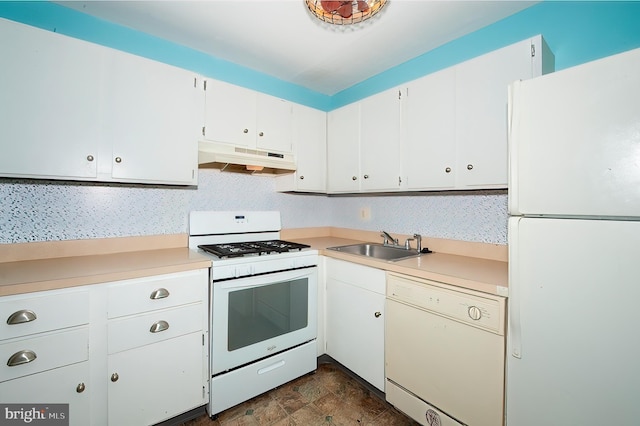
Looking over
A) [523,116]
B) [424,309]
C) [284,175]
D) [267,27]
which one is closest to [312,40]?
[267,27]

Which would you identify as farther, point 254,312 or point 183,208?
point 183,208

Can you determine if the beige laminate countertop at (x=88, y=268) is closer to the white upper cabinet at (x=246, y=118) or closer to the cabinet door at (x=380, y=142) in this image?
the white upper cabinet at (x=246, y=118)

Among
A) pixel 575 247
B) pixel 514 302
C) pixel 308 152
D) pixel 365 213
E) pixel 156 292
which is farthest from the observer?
pixel 365 213

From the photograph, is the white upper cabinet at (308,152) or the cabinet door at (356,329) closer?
the cabinet door at (356,329)

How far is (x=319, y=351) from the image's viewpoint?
86.2 inches

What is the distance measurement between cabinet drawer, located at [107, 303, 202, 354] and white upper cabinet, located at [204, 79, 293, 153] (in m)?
1.20

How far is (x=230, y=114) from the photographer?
2098mm

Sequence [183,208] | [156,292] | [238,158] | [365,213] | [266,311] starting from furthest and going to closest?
1. [365,213]
2. [183,208]
3. [238,158]
4. [266,311]
5. [156,292]

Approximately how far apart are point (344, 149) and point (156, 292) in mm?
1830

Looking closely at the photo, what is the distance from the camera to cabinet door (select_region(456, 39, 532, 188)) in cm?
149

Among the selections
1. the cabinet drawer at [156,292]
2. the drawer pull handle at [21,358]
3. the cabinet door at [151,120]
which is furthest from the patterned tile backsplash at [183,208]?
the drawer pull handle at [21,358]

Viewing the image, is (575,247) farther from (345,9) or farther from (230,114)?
(230,114)

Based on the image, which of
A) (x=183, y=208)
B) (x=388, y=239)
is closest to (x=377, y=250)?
(x=388, y=239)

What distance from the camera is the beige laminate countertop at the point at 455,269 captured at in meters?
1.29
